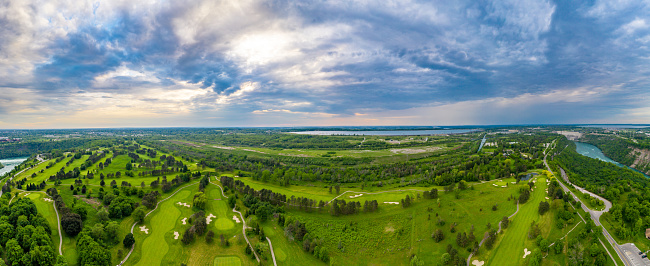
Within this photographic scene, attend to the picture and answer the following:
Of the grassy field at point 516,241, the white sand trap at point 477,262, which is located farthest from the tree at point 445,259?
the grassy field at point 516,241

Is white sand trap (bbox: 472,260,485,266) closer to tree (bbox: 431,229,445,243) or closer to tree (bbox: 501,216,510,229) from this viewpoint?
tree (bbox: 431,229,445,243)

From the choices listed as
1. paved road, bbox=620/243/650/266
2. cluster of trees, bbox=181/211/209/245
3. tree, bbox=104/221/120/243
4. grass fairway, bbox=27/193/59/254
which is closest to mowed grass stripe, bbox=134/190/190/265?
cluster of trees, bbox=181/211/209/245

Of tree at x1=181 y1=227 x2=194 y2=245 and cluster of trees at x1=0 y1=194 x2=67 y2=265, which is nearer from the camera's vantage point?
cluster of trees at x1=0 y1=194 x2=67 y2=265

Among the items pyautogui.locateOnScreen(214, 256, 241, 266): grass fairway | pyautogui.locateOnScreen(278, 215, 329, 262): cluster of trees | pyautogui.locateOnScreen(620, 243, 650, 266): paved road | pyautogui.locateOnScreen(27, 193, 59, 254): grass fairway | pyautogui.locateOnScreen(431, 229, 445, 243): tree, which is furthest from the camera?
pyautogui.locateOnScreen(431, 229, 445, 243): tree

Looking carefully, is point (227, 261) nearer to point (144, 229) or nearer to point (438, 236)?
point (144, 229)

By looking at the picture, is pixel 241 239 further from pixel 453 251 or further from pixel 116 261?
pixel 453 251

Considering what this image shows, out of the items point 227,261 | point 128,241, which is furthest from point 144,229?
point 227,261
